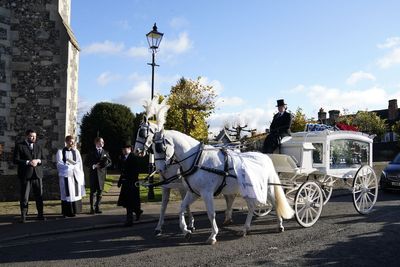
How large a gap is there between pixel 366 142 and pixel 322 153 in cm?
187

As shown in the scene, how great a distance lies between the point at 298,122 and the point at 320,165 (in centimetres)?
2873

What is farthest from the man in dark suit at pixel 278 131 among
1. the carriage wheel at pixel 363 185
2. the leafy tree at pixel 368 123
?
the leafy tree at pixel 368 123

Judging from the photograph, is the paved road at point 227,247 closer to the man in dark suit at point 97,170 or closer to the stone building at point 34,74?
the man in dark suit at point 97,170

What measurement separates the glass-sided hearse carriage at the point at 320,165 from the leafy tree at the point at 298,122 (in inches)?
1028

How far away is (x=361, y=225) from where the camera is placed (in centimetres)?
991

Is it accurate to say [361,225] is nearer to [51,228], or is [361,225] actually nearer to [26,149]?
[51,228]

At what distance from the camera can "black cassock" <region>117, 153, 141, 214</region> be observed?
10.2 m

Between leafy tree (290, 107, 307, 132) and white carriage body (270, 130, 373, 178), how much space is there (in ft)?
85.9

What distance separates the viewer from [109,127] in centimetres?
3039

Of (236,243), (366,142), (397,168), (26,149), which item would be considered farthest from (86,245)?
(397,168)

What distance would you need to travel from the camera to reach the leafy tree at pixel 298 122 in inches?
1499

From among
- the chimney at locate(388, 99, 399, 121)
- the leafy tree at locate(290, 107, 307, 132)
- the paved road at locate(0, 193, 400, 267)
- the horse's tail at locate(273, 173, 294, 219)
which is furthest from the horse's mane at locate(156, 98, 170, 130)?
the chimney at locate(388, 99, 399, 121)

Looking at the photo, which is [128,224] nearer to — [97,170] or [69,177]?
[69,177]

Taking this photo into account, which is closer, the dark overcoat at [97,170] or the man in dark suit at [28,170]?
the man in dark suit at [28,170]
